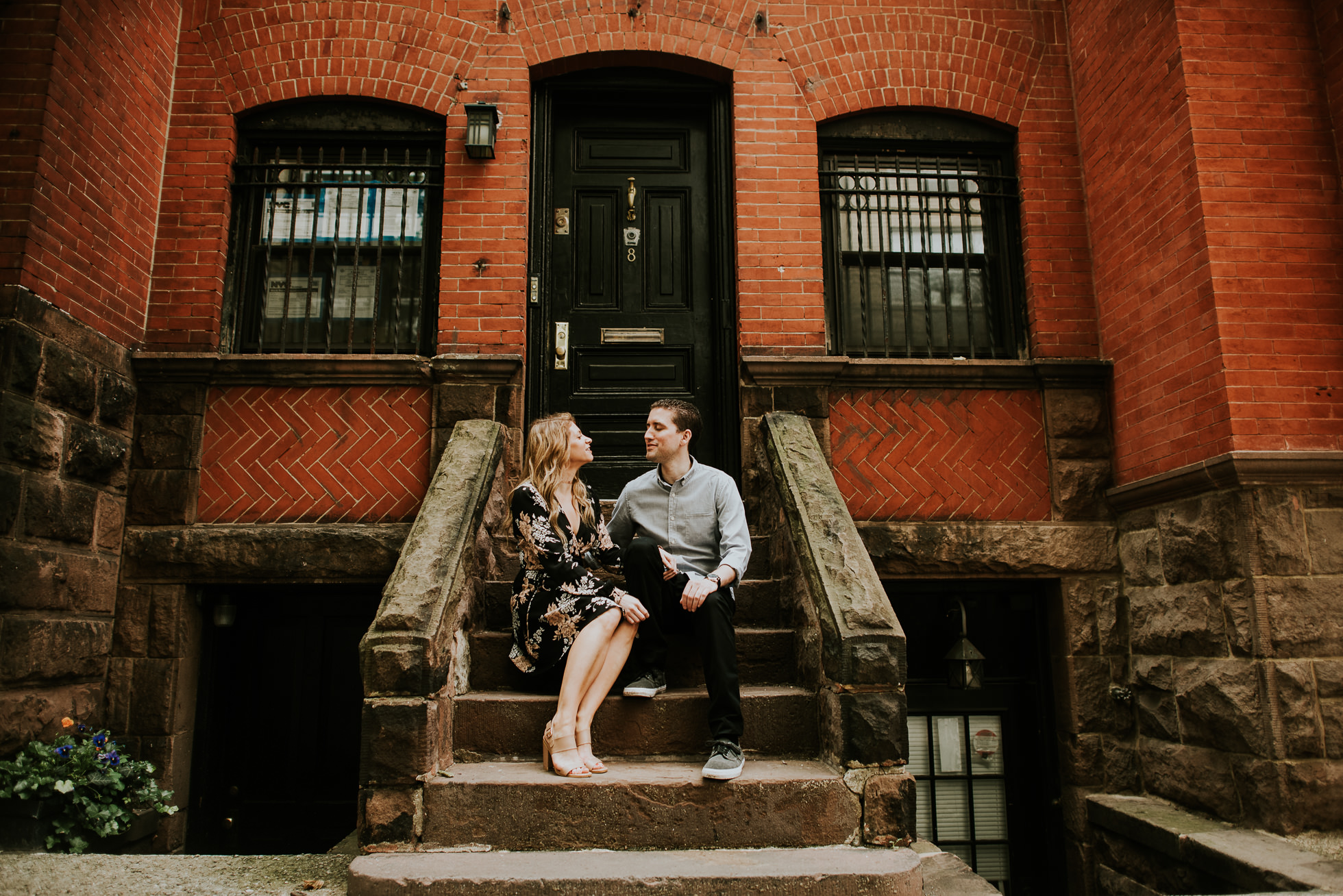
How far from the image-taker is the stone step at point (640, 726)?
11.1 feet

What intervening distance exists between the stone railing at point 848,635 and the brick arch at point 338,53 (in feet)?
12.0

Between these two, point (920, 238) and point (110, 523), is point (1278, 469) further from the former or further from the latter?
point (110, 523)

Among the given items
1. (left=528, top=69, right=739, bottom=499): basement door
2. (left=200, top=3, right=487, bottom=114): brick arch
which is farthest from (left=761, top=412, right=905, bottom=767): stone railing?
(left=200, top=3, right=487, bottom=114): brick arch

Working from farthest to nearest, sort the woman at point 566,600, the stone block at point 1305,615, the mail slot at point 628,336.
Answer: the mail slot at point 628,336 → the stone block at point 1305,615 → the woman at point 566,600

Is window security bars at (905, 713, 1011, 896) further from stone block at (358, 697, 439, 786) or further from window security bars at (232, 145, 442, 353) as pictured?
window security bars at (232, 145, 442, 353)

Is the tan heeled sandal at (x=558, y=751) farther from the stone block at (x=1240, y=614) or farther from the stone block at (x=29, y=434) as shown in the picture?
the stone block at (x=1240, y=614)

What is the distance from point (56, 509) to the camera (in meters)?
4.13

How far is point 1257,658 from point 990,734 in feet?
5.36

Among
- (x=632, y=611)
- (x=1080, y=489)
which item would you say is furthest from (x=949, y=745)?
(x=632, y=611)

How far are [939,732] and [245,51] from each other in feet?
20.5

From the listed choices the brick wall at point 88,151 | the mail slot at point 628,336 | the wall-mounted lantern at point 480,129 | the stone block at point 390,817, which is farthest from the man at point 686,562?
the brick wall at point 88,151

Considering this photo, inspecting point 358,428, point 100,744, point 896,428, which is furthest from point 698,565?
point 100,744

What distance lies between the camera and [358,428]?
4.96 metres

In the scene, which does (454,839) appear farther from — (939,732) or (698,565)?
(939,732)
